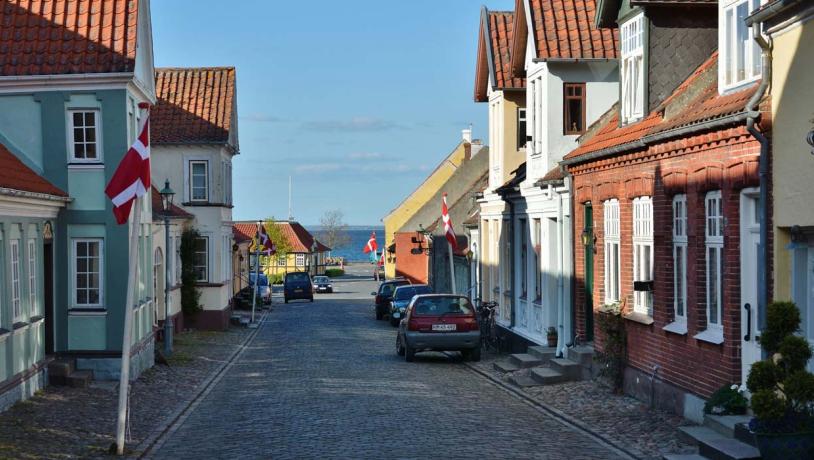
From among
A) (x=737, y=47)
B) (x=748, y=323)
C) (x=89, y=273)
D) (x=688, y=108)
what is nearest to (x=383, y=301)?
(x=89, y=273)

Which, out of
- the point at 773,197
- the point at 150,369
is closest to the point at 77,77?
the point at 150,369

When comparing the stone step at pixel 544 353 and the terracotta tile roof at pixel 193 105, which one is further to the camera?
the terracotta tile roof at pixel 193 105

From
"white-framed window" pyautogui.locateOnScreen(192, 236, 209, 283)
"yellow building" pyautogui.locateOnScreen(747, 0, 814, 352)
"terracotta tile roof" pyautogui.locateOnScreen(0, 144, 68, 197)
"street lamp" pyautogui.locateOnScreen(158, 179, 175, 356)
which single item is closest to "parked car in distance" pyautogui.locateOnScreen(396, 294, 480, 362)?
"street lamp" pyautogui.locateOnScreen(158, 179, 175, 356)

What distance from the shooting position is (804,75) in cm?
1166

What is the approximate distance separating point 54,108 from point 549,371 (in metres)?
10.1

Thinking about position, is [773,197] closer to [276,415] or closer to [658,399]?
[658,399]

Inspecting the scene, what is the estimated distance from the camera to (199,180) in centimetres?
3972

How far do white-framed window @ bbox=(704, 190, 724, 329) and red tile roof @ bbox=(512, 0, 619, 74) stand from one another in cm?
942

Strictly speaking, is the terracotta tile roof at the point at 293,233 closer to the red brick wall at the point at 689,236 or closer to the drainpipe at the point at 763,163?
the red brick wall at the point at 689,236

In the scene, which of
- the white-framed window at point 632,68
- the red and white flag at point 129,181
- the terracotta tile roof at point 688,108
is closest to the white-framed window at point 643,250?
the terracotta tile roof at point 688,108

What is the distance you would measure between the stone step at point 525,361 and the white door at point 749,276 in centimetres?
966

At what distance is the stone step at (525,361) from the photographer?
23.2 metres

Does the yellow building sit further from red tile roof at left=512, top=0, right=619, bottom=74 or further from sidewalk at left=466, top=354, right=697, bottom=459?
red tile roof at left=512, top=0, right=619, bottom=74

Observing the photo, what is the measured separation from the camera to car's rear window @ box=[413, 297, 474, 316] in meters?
26.5
